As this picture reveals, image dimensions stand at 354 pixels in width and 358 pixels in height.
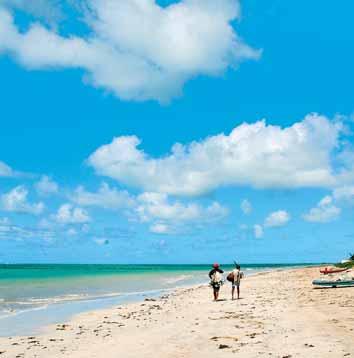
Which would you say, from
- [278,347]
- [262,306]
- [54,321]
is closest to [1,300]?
[54,321]

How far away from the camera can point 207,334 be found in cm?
1534

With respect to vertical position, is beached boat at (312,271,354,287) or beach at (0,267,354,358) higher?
beached boat at (312,271,354,287)

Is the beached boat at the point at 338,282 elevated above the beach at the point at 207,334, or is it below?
above

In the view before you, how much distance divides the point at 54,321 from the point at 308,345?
12.8 metres

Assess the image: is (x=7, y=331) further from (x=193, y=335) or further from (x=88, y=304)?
(x=88, y=304)

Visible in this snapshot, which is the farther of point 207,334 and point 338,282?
point 338,282

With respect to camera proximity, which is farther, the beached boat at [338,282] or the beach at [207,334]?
the beached boat at [338,282]

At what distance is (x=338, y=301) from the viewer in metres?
23.0

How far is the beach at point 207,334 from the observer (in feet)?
41.7

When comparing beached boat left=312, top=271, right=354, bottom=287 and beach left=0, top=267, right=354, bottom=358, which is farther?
beached boat left=312, top=271, right=354, bottom=287

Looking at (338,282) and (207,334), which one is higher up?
(338,282)

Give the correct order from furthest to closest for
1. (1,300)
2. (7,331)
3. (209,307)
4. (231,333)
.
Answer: (1,300) → (209,307) → (7,331) → (231,333)

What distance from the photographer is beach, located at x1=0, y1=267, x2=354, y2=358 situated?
12719 mm

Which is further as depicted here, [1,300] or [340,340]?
[1,300]
